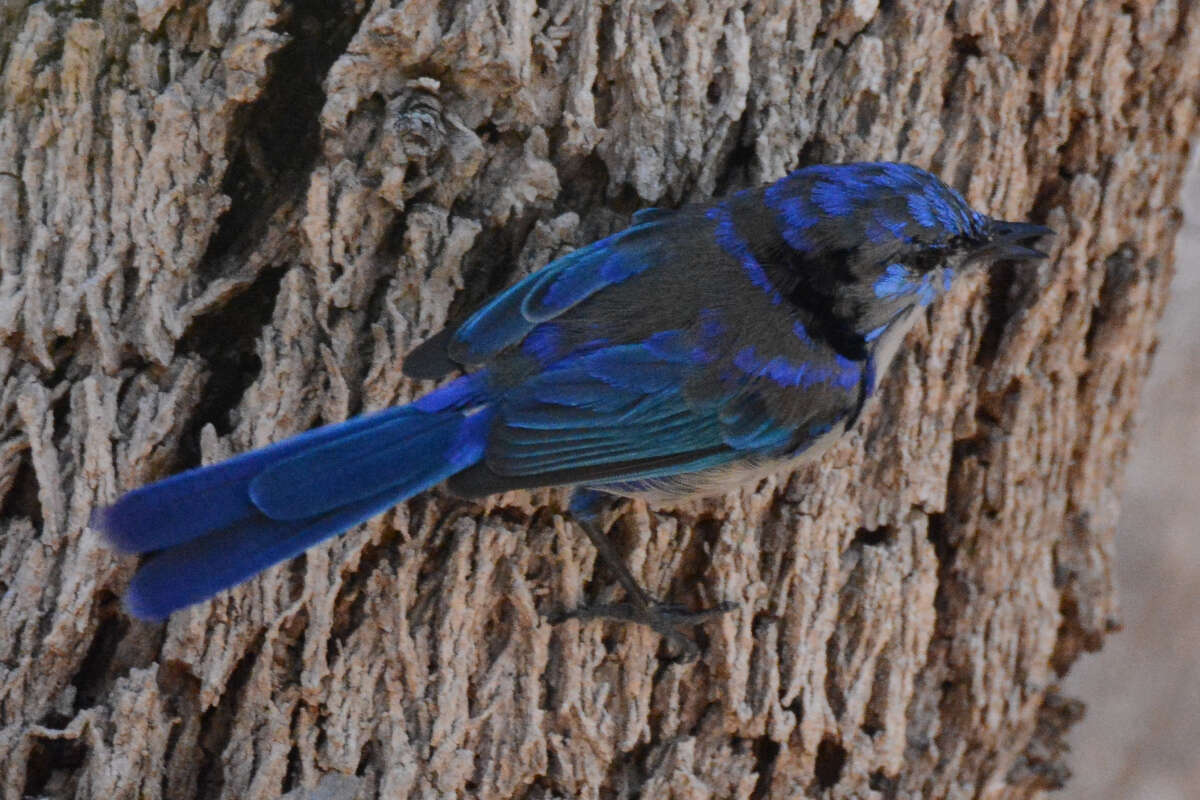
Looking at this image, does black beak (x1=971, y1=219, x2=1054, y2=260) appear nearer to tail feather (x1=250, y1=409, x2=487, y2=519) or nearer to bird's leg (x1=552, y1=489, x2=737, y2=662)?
bird's leg (x1=552, y1=489, x2=737, y2=662)

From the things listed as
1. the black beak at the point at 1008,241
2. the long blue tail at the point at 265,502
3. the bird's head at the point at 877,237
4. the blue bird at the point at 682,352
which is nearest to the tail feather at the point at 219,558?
the long blue tail at the point at 265,502

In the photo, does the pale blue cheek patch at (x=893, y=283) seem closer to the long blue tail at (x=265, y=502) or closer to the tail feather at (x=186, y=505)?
the long blue tail at (x=265, y=502)

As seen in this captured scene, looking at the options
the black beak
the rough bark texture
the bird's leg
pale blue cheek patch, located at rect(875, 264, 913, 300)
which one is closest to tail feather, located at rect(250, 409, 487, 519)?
the rough bark texture

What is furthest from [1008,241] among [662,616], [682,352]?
[662,616]

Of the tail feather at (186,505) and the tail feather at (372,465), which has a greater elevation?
the tail feather at (372,465)

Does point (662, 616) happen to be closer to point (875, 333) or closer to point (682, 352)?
point (682, 352)

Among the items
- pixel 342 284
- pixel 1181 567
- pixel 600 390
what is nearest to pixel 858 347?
pixel 600 390
